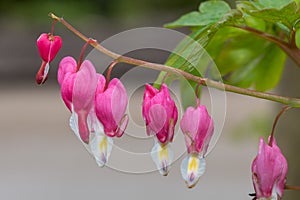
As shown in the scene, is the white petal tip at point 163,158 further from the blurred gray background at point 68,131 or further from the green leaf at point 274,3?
the blurred gray background at point 68,131

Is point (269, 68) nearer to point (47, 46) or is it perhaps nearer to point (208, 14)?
point (208, 14)

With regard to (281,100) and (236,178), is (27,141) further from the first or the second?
(281,100)

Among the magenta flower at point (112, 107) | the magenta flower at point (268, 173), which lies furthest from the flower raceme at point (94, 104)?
the magenta flower at point (268, 173)

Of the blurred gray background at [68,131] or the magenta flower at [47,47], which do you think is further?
the blurred gray background at [68,131]

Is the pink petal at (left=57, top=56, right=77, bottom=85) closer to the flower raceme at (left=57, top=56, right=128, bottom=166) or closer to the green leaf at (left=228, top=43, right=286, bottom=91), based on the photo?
the flower raceme at (left=57, top=56, right=128, bottom=166)

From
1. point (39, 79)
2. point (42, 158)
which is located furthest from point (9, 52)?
point (39, 79)

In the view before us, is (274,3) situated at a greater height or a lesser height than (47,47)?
greater

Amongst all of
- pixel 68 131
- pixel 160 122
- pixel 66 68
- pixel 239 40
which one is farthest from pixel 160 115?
pixel 68 131

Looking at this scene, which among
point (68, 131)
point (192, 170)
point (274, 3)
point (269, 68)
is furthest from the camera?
point (68, 131)
